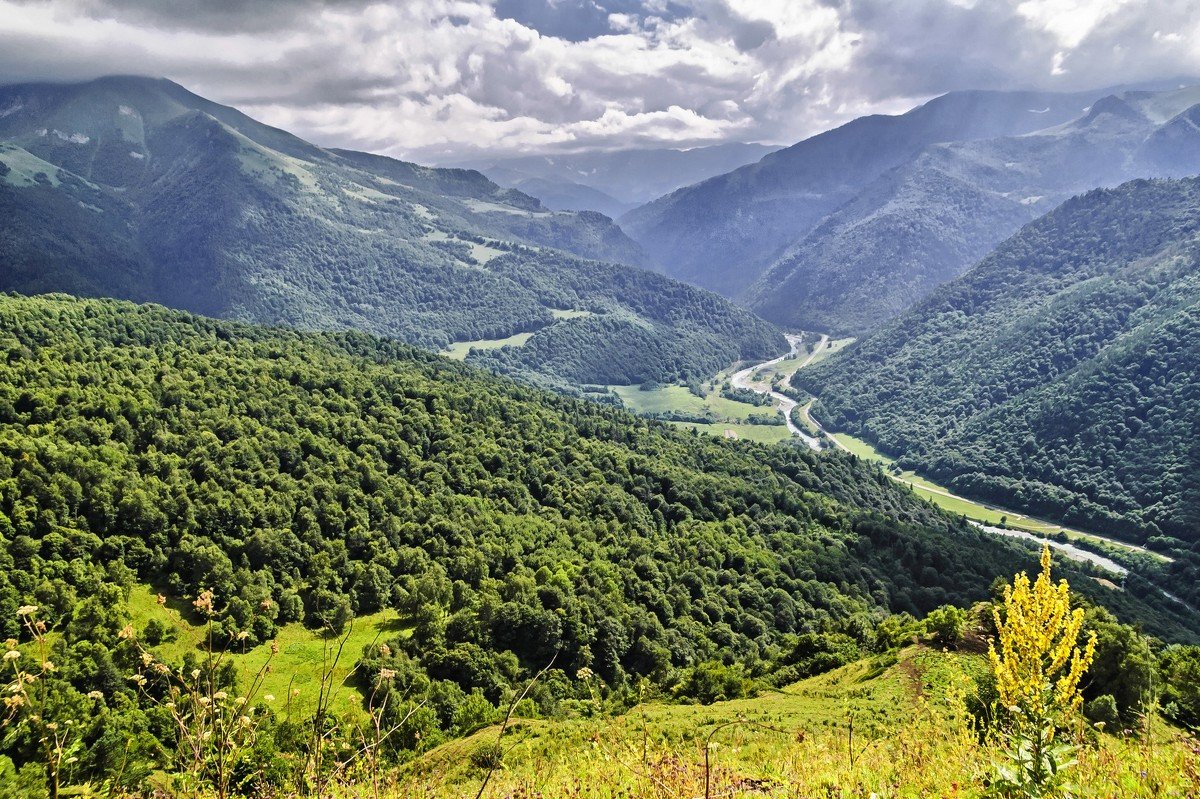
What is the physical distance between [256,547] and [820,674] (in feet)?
166

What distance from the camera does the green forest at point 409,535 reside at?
51.8 meters

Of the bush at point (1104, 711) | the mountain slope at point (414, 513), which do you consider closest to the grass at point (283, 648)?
the mountain slope at point (414, 513)

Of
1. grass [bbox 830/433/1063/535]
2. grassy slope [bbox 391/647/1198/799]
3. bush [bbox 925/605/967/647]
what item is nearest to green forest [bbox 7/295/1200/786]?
bush [bbox 925/605/967/647]

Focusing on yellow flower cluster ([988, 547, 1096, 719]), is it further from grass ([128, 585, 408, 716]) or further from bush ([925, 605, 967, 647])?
grass ([128, 585, 408, 716])

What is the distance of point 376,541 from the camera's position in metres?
71.8

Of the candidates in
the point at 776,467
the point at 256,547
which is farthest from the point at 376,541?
the point at 776,467

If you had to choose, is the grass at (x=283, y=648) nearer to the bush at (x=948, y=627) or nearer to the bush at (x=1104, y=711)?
the bush at (x=948, y=627)

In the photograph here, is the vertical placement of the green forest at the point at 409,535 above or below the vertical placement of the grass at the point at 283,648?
above

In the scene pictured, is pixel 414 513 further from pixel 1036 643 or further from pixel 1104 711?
pixel 1036 643

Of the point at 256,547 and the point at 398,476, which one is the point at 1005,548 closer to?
the point at 398,476

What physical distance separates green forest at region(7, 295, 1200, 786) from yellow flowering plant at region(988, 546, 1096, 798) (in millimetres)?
24571

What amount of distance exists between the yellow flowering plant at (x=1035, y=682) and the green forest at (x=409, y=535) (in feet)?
80.6

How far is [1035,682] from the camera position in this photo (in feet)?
24.8

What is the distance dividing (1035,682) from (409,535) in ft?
239
